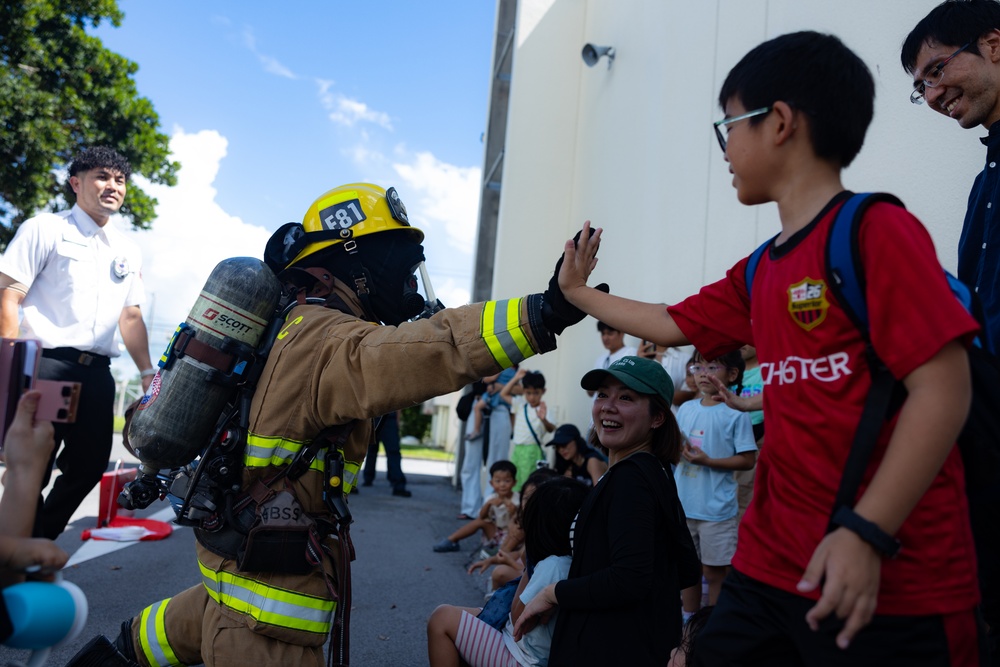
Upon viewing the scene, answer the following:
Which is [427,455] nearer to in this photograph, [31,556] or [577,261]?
[577,261]

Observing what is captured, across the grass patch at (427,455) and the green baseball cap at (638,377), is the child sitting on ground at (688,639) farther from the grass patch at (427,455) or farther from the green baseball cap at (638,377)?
the grass patch at (427,455)

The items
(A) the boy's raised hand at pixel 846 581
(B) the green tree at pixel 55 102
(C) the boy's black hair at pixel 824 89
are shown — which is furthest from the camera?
(B) the green tree at pixel 55 102

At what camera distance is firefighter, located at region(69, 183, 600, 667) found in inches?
86.7

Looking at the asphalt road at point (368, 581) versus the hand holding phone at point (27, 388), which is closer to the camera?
the hand holding phone at point (27, 388)

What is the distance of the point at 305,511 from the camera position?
2412 mm

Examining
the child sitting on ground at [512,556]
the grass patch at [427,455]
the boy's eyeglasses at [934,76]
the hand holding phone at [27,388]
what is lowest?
the grass patch at [427,455]

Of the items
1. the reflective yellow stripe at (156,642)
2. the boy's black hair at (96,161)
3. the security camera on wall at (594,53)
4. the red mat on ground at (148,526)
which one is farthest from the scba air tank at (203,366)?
the security camera on wall at (594,53)

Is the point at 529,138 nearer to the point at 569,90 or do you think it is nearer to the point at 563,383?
the point at 569,90

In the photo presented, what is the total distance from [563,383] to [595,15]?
5.56 m

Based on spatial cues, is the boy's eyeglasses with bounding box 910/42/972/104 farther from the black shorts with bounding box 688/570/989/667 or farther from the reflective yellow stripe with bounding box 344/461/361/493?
Result: the reflective yellow stripe with bounding box 344/461/361/493

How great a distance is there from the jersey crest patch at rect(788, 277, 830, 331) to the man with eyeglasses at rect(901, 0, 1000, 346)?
954mm

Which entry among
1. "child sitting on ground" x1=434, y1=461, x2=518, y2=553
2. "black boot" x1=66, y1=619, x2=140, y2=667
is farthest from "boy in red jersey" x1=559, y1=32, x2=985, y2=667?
"child sitting on ground" x1=434, y1=461, x2=518, y2=553

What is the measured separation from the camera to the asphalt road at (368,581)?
14.4ft

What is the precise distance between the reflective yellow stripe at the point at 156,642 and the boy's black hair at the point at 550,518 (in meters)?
1.36
